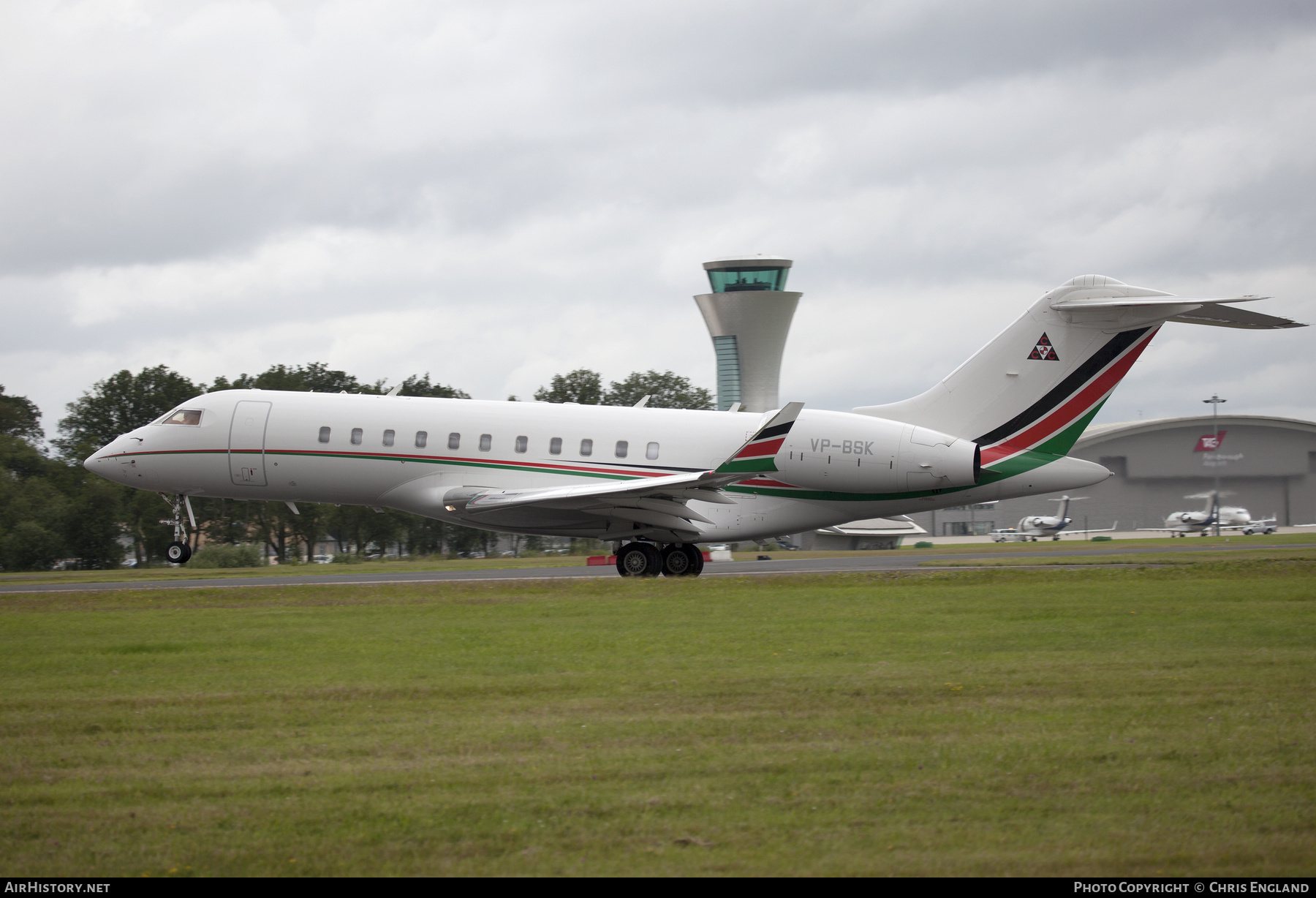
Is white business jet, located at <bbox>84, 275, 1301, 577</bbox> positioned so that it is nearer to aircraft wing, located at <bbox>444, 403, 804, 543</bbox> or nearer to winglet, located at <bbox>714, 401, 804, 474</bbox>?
aircraft wing, located at <bbox>444, 403, 804, 543</bbox>

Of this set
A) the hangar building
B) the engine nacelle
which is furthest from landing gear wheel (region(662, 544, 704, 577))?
the hangar building

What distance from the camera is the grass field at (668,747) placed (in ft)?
18.3

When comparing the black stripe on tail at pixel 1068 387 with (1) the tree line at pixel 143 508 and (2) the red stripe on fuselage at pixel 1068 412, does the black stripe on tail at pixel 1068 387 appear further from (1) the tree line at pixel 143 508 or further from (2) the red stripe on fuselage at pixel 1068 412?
(1) the tree line at pixel 143 508

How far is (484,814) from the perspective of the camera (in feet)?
20.0

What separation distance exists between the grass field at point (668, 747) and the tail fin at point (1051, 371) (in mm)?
9057

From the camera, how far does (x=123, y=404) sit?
7144 cm

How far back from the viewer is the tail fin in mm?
22562

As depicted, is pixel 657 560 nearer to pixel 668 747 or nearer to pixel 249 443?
pixel 249 443

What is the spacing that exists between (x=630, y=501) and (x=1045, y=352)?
8.98m

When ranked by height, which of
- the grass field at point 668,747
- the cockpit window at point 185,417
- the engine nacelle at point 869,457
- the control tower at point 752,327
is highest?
the control tower at point 752,327

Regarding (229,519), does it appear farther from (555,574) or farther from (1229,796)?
(1229,796)

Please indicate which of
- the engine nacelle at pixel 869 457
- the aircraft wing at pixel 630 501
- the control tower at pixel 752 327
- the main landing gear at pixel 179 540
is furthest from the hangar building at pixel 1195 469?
the main landing gear at pixel 179 540

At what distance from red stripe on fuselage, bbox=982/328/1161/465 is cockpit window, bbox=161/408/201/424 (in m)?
16.4

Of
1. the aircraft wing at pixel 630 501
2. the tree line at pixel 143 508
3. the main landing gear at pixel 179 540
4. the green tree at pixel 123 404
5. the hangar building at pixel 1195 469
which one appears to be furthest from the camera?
the hangar building at pixel 1195 469
